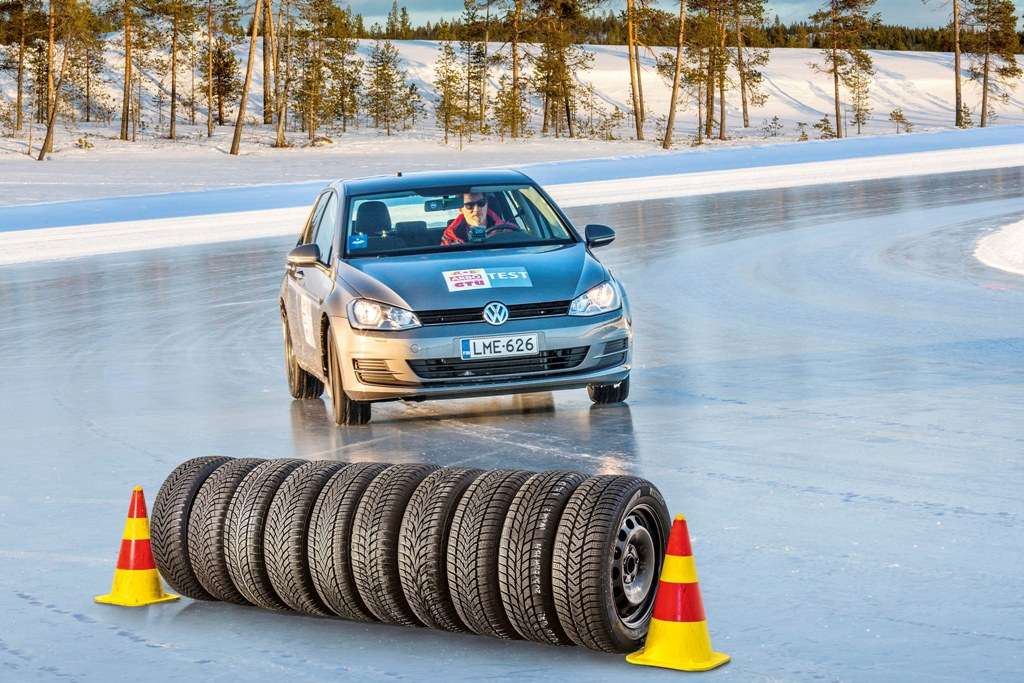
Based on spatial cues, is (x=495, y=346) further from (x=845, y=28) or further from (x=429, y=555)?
(x=845, y=28)

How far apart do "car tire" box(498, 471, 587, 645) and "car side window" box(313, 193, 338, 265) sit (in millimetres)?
5833

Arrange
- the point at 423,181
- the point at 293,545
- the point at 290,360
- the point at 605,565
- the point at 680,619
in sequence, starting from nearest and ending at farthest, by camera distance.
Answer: the point at 680,619 → the point at 605,565 → the point at 293,545 → the point at 423,181 → the point at 290,360

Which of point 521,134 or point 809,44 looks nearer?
point 521,134

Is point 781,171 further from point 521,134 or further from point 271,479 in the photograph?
point 521,134

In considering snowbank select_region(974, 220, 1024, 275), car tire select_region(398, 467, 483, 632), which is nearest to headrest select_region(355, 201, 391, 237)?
car tire select_region(398, 467, 483, 632)

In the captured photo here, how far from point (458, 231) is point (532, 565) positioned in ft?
20.0

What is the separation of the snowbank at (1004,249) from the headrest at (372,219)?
376 inches

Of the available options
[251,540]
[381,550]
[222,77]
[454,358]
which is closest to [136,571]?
[251,540]

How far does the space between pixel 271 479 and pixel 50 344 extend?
947 centimetres

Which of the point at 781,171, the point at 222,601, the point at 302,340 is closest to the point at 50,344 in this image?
the point at 302,340

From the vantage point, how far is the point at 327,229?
12.0 m

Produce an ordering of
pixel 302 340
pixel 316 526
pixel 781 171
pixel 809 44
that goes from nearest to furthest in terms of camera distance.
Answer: pixel 316 526 → pixel 302 340 → pixel 781 171 → pixel 809 44

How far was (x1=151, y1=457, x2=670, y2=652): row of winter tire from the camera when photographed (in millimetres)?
5629

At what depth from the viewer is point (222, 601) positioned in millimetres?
6473
